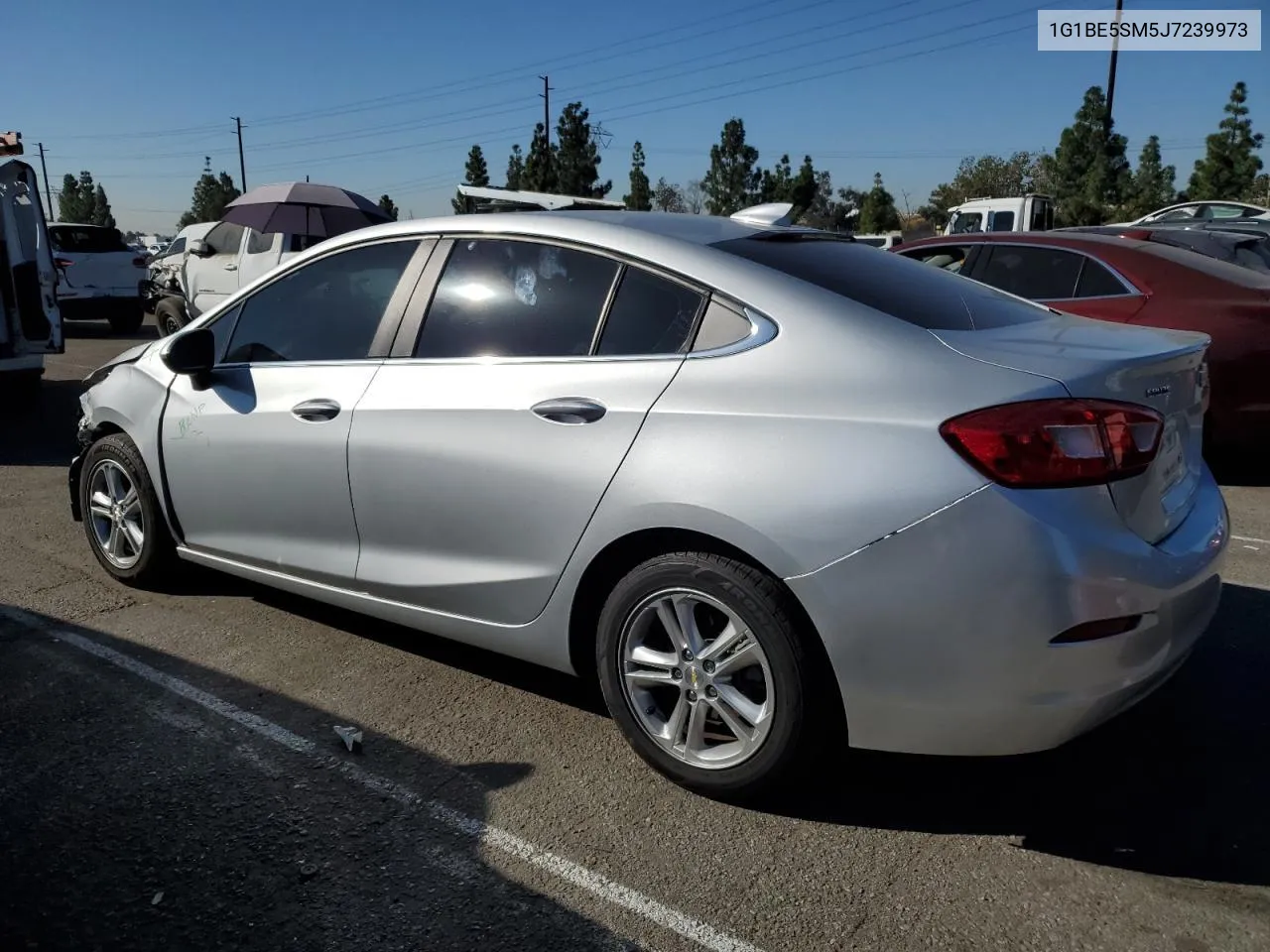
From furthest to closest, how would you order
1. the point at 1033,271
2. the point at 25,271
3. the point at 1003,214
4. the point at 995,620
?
the point at 1003,214
the point at 25,271
the point at 1033,271
the point at 995,620

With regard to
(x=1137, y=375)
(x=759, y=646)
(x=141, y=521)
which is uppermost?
(x=1137, y=375)

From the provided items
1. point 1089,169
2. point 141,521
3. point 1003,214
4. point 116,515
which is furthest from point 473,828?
point 1089,169

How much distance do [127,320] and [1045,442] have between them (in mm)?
18024

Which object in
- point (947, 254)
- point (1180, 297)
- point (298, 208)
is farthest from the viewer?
point (298, 208)

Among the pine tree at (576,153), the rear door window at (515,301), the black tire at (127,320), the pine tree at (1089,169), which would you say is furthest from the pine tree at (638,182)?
the rear door window at (515,301)

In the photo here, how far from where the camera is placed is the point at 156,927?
241 centimetres

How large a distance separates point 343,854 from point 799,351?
178 centimetres

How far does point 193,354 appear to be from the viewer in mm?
4129

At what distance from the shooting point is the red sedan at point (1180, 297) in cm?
614

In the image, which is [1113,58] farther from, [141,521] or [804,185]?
[141,521]

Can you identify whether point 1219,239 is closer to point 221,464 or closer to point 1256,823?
point 1256,823

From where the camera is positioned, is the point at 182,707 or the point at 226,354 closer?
the point at 182,707

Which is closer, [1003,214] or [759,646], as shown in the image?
[759,646]

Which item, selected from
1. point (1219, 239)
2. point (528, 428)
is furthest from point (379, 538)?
point (1219, 239)
